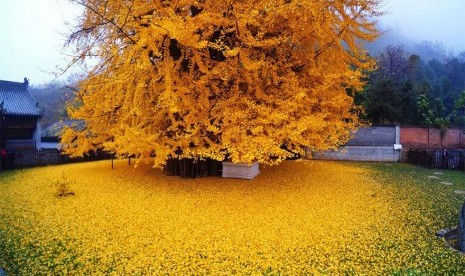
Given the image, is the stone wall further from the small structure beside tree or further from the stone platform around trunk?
the small structure beside tree

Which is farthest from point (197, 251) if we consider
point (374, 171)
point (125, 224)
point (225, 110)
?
point (374, 171)

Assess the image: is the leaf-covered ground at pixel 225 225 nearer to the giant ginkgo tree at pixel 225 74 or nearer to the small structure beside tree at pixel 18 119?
the giant ginkgo tree at pixel 225 74

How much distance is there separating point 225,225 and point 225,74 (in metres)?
4.63

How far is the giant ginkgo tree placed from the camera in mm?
9688

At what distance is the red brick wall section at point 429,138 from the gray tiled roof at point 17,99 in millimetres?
26906

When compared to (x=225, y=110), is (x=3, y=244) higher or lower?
lower

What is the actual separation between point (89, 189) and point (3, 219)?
346cm

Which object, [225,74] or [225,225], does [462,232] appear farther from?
[225,74]

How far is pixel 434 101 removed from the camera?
2805 cm

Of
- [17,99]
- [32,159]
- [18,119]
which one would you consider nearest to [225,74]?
[32,159]

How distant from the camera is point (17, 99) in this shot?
25.2 meters

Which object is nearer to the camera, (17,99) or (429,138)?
(429,138)

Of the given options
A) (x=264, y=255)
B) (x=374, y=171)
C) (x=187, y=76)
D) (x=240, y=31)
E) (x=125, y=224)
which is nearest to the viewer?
(x=264, y=255)

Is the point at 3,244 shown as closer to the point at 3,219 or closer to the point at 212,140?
the point at 3,219
